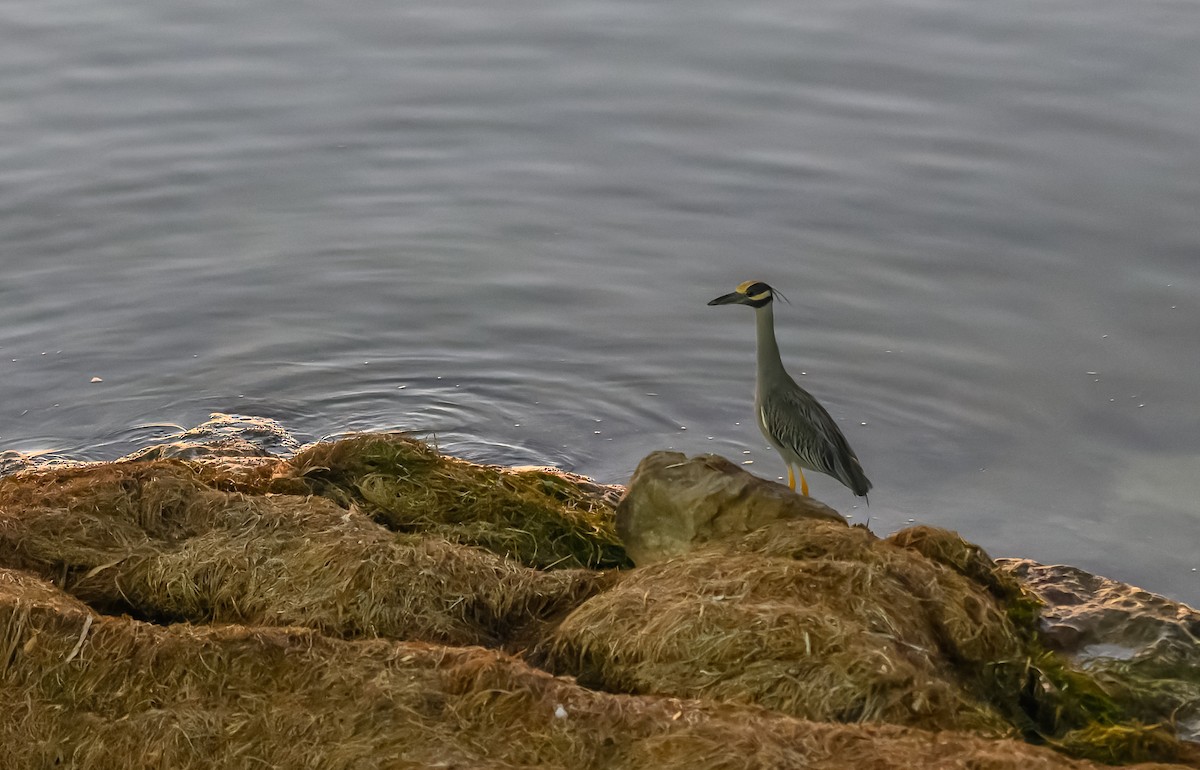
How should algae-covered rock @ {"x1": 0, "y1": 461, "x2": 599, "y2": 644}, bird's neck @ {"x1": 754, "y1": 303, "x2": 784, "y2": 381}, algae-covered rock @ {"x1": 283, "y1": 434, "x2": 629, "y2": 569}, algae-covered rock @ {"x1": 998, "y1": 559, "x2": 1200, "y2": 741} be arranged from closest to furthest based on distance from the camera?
algae-covered rock @ {"x1": 998, "y1": 559, "x2": 1200, "y2": 741}, algae-covered rock @ {"x1": 0, "y1": 461, "x2": 599, "y2": 644}, algae-covered rock @ {"x1": 283, "y1": 434, "x2": 629, "y2": 569}, bird's neck @ {"x1": 754, "y1": 303, "x2": 784, "y2": 381}

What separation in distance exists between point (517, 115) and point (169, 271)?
3.73m

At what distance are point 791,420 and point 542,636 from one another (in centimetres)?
245

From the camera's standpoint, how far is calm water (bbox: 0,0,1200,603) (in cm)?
990

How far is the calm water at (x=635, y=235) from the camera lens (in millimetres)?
9898

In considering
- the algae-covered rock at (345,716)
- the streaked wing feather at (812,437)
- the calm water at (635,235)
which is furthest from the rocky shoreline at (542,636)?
the calm water at (635,235)

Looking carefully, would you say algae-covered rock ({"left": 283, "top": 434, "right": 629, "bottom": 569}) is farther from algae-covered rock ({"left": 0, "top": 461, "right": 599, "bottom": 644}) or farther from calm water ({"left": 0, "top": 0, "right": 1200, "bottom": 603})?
calm water ({"left": 0, "top": 0, "right": 1200, "bottom": 603})

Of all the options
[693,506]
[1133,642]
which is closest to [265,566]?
[693,506]

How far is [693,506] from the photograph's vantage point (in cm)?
681

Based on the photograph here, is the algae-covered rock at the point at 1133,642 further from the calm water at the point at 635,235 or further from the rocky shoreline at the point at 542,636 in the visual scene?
the calm water at the point at 635,235

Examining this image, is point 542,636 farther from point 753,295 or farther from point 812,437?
point 753,295

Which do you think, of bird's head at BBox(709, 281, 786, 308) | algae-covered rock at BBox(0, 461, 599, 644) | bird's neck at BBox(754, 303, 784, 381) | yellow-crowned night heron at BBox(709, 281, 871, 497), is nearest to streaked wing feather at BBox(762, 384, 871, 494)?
yellow-crowned night heron at BBox(709, 281, 871, 497)

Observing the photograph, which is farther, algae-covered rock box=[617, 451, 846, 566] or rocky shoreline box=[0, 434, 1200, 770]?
algae-covered rock box=[617, 451, 846, 566]

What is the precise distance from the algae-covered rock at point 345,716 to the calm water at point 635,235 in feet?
12.4

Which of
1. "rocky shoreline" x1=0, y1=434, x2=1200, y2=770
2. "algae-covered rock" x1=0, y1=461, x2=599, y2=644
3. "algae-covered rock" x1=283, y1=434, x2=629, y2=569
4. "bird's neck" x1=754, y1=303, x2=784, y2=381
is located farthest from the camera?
"bird's neck" x1=754, y1=303, x2=784, y2=381
